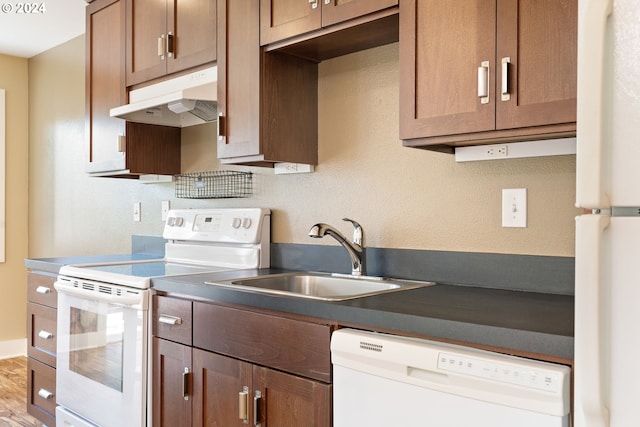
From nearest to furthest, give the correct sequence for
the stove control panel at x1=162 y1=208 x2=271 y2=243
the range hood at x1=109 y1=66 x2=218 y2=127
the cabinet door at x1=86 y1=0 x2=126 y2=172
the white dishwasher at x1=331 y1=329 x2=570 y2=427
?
1. the white dishwasher at x1=331 y1=329 x2=570 y2=427
2. the range hood at x1=109 y1=66 x2=218 y2=127
3. the stove control panel at x1=162 y1=208 x2=271 y2=243
4. the cabinet door at x1=86 y1=0 x2=126 y2=172

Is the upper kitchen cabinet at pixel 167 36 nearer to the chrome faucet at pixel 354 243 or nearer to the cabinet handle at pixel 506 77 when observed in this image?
the chrome faucet at pixel 354 243

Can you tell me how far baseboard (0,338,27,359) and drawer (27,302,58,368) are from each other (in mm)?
1757

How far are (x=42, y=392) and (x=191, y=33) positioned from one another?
1960 millimetres

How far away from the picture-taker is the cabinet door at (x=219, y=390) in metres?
1.81

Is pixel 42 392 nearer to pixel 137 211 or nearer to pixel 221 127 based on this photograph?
pixel 137 211

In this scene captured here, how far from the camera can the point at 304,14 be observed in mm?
2064

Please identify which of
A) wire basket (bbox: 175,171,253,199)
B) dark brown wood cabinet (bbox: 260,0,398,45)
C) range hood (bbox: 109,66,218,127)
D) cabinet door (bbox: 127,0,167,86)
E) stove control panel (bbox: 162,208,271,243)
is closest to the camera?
dark brown wood cabinet (bbox: 260,0,398,45)

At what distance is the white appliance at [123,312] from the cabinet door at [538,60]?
1347mm

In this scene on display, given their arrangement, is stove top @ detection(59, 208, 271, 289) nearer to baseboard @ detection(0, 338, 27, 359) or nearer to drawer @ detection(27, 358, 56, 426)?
drawer @ detection(27, 358, 56, 426)

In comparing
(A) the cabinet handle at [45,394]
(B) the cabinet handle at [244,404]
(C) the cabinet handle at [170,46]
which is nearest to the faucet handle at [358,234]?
(B) the cabinet handle at [244,404]

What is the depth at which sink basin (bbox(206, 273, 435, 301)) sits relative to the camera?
202 cm

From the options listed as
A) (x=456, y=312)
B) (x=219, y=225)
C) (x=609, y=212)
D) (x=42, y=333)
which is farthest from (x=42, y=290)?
(x=609, y=212)

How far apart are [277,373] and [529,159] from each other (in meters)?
1.02

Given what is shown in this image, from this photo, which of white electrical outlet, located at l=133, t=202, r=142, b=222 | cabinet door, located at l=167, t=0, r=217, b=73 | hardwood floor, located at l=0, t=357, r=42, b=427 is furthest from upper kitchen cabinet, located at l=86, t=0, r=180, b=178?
hardwood floor, located at l=0, t=357, r=42, b=427
